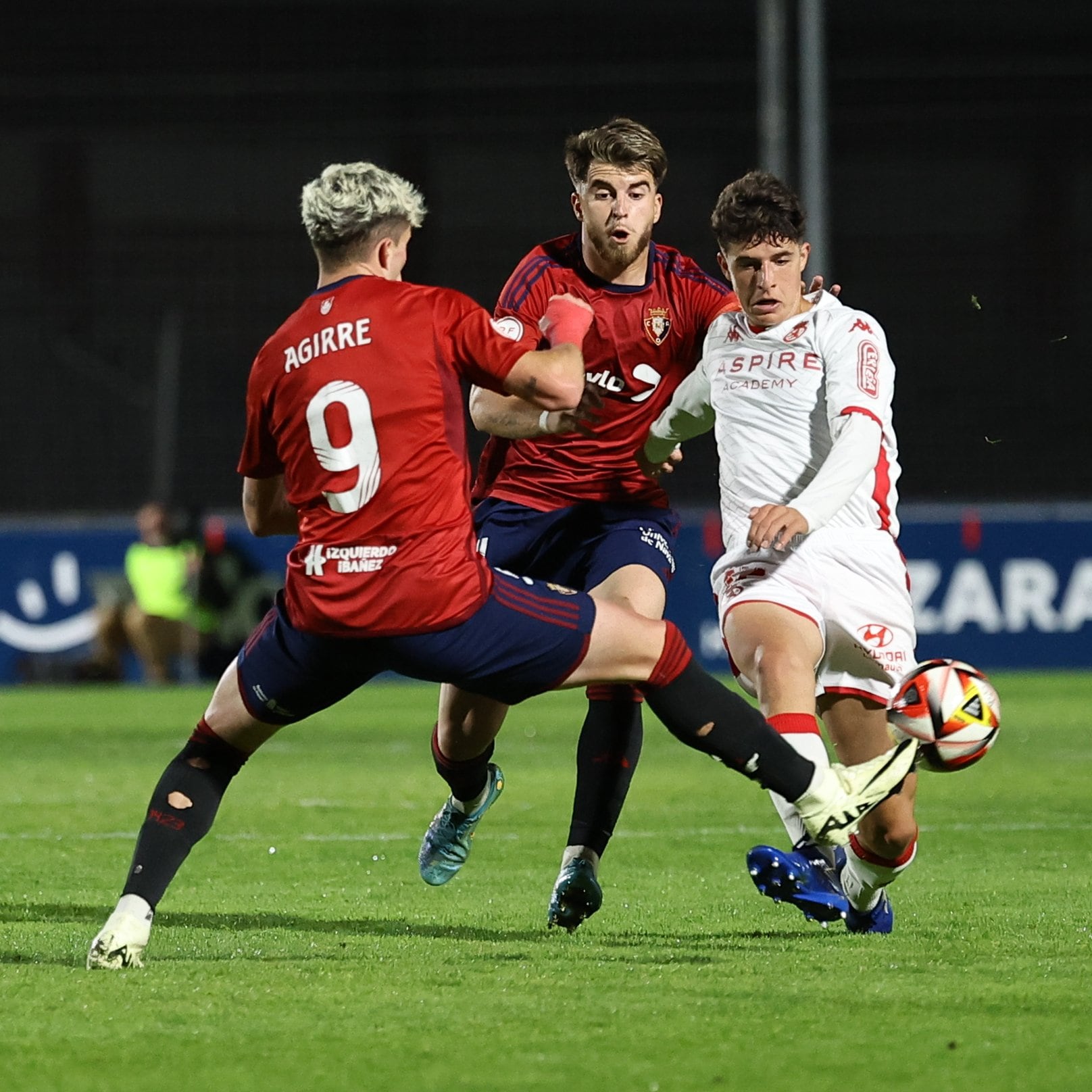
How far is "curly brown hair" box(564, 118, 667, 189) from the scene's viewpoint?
5.48 m

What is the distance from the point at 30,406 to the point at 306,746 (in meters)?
12.8

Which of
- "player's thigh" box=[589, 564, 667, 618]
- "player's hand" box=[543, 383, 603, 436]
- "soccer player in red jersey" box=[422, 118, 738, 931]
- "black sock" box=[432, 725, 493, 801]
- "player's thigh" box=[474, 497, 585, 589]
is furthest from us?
"black sock" box=[432, 725, 493, 801]

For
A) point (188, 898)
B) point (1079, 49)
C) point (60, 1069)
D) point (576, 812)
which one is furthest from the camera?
point (1079, 49)

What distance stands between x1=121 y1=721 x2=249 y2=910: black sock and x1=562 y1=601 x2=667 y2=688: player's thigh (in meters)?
0.84

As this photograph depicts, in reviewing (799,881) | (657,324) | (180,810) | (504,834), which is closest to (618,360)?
(657,324)

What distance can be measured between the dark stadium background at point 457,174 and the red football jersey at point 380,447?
18.9 m

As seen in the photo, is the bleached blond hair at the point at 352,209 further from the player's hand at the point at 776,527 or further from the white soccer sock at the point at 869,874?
the white soccer sock at the point at 869,874

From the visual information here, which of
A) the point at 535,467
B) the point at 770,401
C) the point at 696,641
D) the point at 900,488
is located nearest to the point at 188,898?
the point at 535,467

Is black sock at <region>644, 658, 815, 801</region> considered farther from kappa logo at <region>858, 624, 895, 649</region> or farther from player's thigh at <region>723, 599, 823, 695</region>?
kappa logo at <region>858, 624, 895, 649</region>

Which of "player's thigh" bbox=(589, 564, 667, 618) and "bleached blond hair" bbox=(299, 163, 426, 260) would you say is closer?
"bleached blond hair" bbox=(299, 163, 426, 260)

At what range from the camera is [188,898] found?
19.2 feet

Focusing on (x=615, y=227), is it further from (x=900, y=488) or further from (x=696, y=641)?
(x=900, y=488)

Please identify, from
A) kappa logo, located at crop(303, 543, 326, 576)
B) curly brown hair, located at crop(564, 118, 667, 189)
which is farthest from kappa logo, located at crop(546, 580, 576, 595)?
curly brown hair, located at crop(564, 118, 667, 189)

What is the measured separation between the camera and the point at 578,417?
16.5 feet
